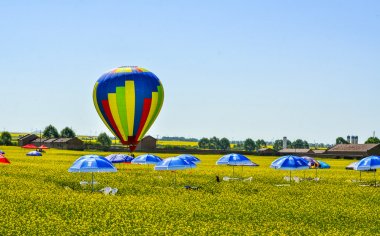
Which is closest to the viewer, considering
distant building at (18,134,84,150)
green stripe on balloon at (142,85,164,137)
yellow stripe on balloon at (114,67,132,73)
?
yellow stripe on balloon at (114,67,132,73)

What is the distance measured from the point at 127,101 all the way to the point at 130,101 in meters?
0.32

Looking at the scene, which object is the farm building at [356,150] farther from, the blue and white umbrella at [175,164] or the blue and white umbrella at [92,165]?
the blue and white umbrella at [92,165]

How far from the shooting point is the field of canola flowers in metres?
23.0

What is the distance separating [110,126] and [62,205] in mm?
32728

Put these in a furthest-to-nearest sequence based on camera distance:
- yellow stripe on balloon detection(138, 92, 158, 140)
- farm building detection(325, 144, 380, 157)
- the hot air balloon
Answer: farm building detection(325, 144, 380, 157)
yellow stripe on balloon detection(138, 92, 158, 140)
the hot air balloon

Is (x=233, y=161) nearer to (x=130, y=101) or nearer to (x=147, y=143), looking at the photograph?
(x=130, y=101)

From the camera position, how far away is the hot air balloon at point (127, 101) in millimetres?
59500

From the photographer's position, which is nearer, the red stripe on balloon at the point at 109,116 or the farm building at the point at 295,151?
the red stripe on balloon at the point at 109,116

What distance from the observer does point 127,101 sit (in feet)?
194

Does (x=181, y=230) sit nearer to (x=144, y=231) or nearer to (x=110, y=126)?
(x=144, y=231)

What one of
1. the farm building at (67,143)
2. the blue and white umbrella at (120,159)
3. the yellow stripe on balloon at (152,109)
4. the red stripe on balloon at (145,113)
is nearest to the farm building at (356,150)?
the farm building at (67,143)

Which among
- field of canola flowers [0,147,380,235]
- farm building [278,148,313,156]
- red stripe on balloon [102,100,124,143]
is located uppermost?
red stripe on balloon [102,100,124,143]

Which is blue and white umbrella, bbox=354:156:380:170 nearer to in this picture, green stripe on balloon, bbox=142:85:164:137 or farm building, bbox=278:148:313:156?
green stripe on balloon, bbox=142:85:164:137

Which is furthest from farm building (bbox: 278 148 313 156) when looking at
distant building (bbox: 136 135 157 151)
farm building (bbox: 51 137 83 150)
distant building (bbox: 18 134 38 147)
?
distant building (bbox: 18 134 38 147)
